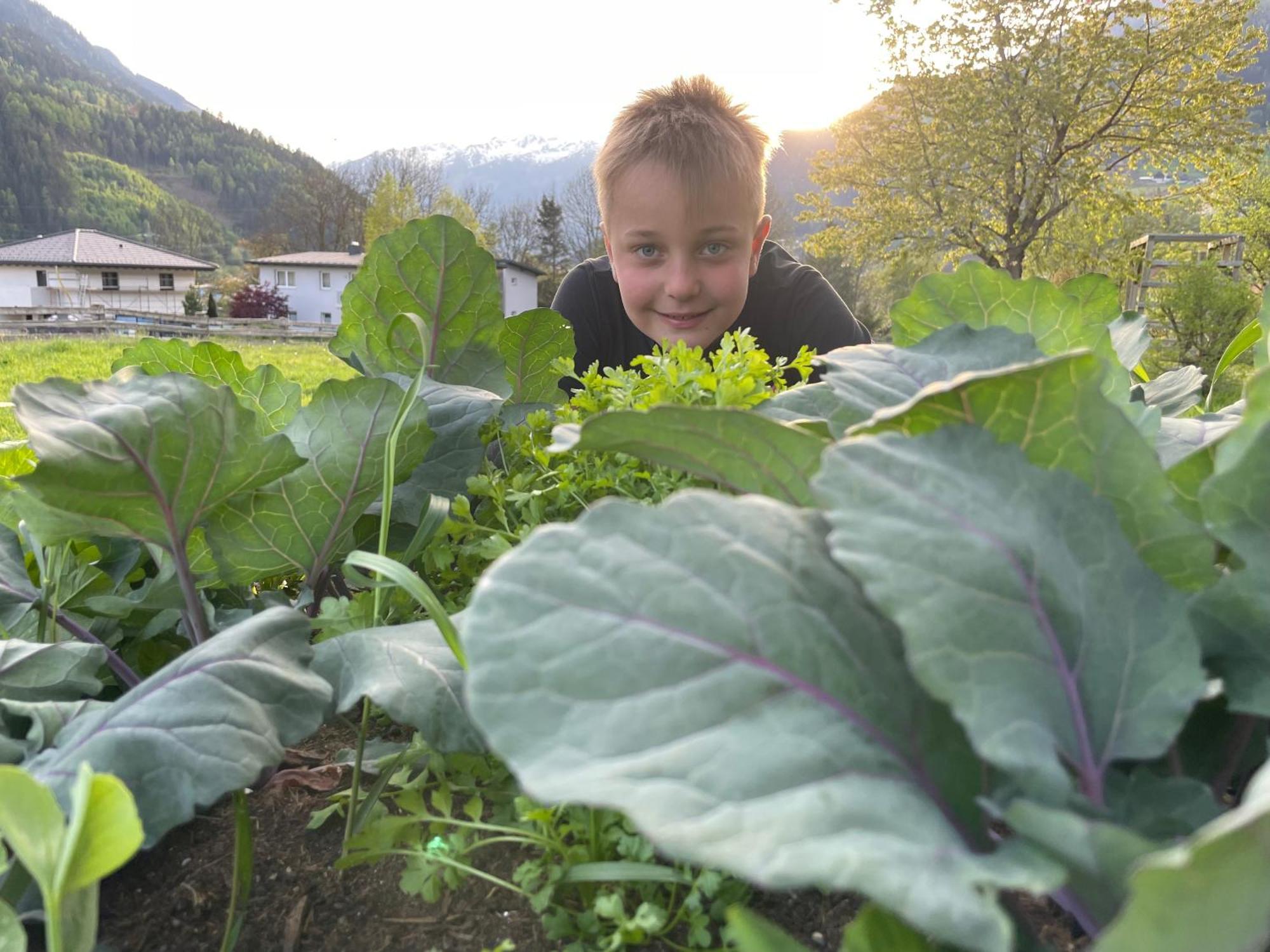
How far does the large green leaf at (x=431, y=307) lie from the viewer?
1001mm

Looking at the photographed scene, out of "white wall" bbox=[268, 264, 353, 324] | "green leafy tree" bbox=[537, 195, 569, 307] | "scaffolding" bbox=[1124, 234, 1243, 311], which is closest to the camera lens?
"scaffolding" bbox=[1124, 234, 1243, 311]

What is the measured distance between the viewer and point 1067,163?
17.6 metres

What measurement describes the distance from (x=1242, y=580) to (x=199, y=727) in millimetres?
638

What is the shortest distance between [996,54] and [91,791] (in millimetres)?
21834

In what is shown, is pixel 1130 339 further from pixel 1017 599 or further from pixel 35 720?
pixel 35 720

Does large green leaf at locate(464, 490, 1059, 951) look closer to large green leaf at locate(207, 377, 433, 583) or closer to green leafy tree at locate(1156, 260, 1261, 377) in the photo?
large green leaf at locate(207, 377, 433, 583)

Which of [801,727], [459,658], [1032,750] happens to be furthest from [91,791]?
[1032,750]

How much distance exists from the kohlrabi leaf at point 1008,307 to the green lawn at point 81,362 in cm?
602

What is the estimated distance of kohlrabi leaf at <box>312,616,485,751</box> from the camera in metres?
0.57

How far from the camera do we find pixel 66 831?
1.51 feet

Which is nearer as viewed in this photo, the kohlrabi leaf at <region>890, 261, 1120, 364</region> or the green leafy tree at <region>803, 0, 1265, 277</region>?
the kohlrabi leaf at <region>890, 261, 1120, 364</region>

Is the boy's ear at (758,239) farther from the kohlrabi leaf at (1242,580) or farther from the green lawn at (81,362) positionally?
the green lawn at (81,362)

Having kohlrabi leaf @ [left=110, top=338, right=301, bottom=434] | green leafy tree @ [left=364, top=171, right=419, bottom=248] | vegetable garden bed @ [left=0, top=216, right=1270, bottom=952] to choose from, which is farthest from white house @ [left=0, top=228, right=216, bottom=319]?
vegetable garden bed @ [left=0, top=216, right=1270, bottom=952]

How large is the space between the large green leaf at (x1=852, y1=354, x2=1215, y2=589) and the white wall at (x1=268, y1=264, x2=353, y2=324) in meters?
49.2
